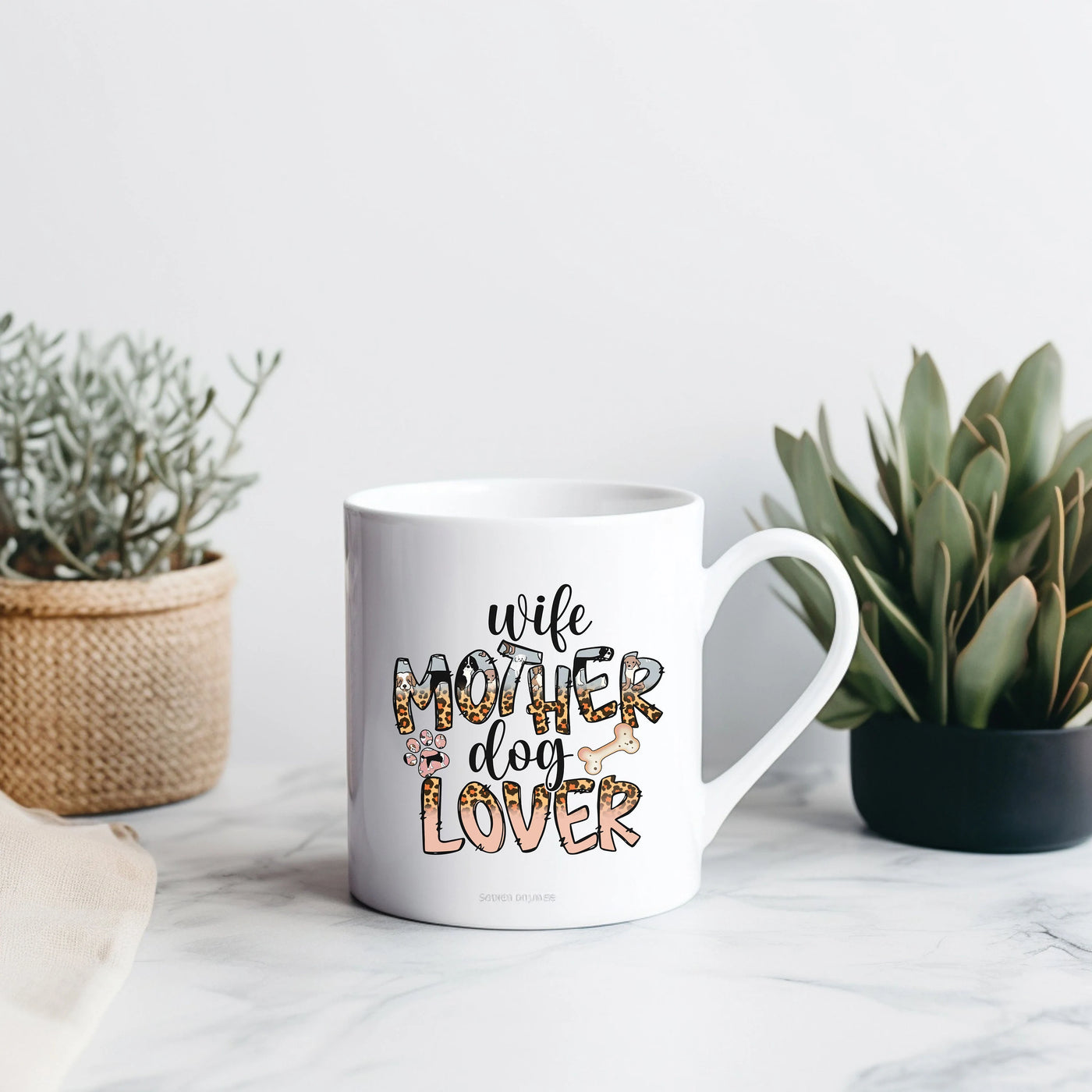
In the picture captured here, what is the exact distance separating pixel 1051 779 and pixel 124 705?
0.47 meters

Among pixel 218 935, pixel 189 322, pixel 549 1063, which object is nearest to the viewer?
pixel 549 1063

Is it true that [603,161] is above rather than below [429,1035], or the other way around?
above

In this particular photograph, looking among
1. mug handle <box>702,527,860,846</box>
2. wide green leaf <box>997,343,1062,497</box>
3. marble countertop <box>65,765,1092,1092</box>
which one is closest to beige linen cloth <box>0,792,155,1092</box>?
marble countertop <box>65,765,1092,1092</box>

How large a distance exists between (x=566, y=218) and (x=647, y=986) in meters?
0.46

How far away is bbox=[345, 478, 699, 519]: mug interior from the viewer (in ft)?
1.98

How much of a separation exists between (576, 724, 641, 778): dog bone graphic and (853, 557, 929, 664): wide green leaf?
0.16 meters

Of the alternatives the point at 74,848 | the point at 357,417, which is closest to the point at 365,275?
the point at 357,417

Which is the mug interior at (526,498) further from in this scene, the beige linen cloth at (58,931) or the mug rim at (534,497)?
the beige linen cloth at (58,931)

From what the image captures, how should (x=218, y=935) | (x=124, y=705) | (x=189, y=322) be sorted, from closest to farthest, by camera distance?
(x=218, y=935)
(x=124, y=705)
(x=189, y=322)

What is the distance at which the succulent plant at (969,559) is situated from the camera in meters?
0.60

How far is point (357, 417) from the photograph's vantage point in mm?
774

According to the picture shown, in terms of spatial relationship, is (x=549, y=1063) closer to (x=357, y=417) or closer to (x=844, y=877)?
(x=844, y=877)

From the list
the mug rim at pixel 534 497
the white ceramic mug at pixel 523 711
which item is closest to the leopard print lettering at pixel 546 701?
the white ceramic mug at pixel 523 711

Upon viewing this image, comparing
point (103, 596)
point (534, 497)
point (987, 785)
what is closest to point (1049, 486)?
point (987, 785)
